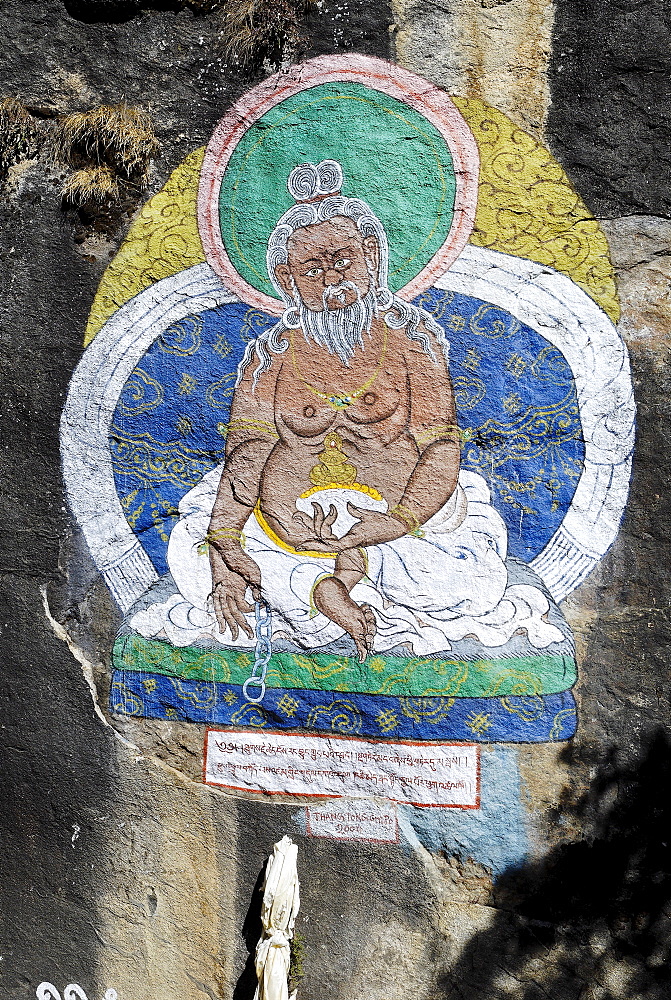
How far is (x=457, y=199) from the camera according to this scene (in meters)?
3.14

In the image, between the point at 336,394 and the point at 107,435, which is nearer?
the point at 336,394

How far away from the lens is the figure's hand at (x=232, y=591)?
10.9 ft

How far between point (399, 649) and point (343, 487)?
29.8 inches

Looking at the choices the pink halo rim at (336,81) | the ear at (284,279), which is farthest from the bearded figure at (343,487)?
the pink halo rim at (336,81)

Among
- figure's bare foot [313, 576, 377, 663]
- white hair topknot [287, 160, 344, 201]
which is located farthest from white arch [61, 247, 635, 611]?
figure's bare foot [313, 576, 377, 663]

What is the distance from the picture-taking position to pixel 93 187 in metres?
3.32

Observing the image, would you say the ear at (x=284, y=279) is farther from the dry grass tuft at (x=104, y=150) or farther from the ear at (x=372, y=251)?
the dry grass tuft at (x=104, y=150)

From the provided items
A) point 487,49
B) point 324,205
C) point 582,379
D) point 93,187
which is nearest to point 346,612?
→ point 582,379

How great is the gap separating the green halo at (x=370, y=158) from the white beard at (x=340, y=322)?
0.16 metres

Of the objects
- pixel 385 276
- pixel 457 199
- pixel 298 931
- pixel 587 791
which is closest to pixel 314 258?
pixel 385 276

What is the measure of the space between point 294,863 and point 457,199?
2.99 metres

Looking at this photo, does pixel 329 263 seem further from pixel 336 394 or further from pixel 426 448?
pixel 426 448

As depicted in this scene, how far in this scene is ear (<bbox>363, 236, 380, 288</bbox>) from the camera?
3193mm

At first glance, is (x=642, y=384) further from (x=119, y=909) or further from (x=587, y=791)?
(x=119, y=909)
